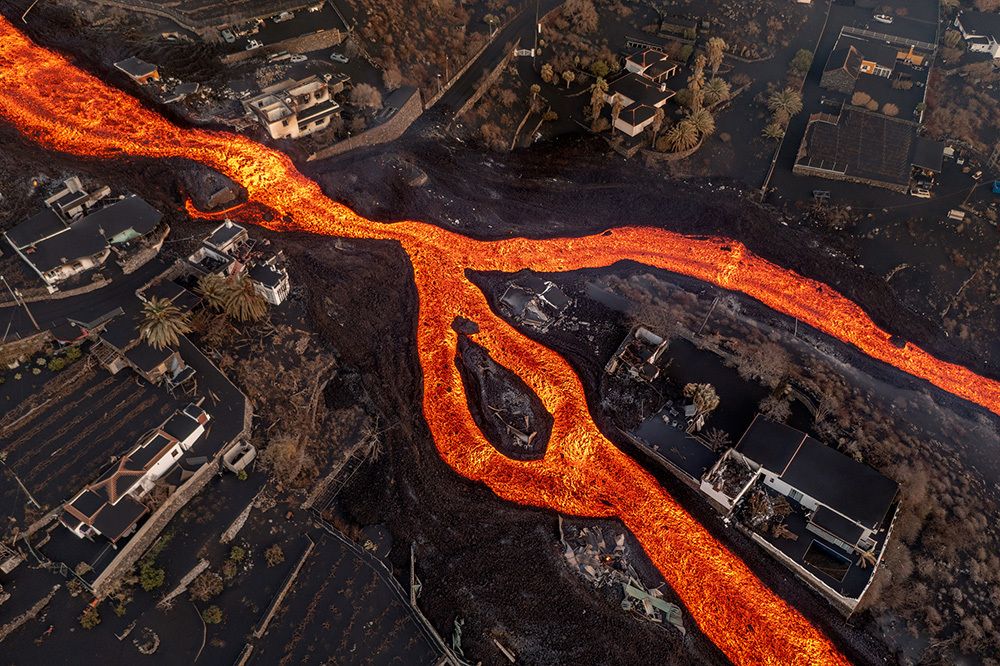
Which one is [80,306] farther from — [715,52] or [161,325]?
[715,52]

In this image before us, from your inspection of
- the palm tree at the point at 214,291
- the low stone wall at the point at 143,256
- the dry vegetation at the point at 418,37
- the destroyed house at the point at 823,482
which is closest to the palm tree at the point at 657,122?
the dry vegetation at the point at 418,37

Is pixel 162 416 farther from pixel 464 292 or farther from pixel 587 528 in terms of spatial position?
pixel 587 528

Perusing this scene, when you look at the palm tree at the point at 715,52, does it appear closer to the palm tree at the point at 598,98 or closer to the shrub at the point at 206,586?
the palm tree at the point at 598,98

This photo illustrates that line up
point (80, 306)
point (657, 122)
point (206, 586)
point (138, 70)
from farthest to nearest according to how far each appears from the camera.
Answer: point (657, 122)
point (138, 70)
point (80, 306)
point (206, 586)

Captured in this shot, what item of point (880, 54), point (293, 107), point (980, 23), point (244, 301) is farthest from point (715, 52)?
point (244, 301)

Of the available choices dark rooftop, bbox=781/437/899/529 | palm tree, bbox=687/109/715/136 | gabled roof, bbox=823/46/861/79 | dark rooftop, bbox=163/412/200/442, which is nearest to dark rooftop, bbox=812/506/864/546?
dark rooftop, bbox=781/437/899/529

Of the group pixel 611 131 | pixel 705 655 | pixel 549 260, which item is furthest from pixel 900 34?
pixel 705 655
